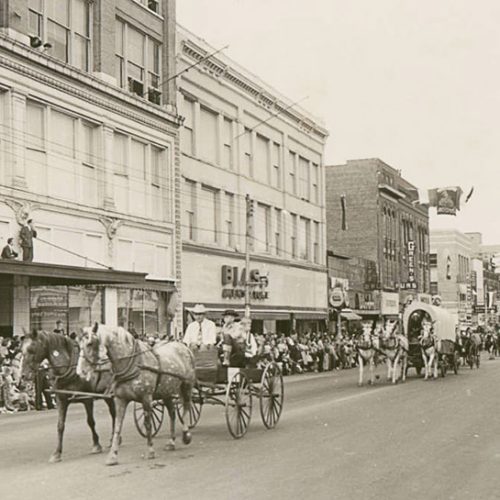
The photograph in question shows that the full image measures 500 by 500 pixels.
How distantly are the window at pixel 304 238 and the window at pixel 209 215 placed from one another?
1127 centimetres

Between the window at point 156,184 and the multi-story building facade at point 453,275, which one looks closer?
the window at point 156,184

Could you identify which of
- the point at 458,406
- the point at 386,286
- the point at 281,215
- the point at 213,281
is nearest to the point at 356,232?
the point at 386,286

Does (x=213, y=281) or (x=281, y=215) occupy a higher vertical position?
(x=281, y=215)

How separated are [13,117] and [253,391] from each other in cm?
1425

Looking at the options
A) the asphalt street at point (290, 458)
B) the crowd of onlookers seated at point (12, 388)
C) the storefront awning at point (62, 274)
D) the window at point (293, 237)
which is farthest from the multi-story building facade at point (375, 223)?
the asphalt street at point (290, 458)

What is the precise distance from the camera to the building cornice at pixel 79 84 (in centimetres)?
2570

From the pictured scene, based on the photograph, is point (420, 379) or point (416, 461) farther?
point (420, 379)

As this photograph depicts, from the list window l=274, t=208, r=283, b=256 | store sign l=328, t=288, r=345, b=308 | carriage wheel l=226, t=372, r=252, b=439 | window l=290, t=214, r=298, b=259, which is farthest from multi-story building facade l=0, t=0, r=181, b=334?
store sign l=328, t=288, r=345, b=308

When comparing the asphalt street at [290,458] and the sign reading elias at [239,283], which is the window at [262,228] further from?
the asphalt street at [290,458]

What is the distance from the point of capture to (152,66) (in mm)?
34750

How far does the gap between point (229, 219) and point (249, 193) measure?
98.2 inches

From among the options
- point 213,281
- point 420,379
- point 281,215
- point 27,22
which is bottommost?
point 420,379

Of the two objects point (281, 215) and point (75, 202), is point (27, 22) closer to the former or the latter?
point (75, 202)

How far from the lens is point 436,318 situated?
29.4 m
